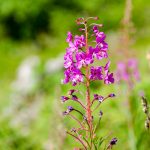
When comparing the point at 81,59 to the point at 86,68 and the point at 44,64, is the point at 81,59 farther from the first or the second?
the point at 44,64

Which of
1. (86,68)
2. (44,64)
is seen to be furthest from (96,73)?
(44,64)

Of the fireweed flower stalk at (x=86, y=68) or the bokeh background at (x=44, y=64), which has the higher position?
the bokeh background at (x=44, y=64)

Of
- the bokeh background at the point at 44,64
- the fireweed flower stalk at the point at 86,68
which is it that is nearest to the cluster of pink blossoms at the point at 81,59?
the fireweed flower stalk at the point at 86,68

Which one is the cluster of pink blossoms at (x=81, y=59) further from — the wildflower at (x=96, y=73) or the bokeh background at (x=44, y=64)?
the bokeh background at (x=44, y=64)

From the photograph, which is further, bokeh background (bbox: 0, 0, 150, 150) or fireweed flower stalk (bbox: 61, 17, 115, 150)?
bokeh background (bbox: 0, 0, 150, 150)

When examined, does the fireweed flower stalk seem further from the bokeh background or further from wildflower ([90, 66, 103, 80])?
the bokeh background

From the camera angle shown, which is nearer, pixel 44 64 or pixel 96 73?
A: pixel 96 73

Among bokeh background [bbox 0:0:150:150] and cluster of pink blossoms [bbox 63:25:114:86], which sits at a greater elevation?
bokeh background [bbox 0:0:150:150]

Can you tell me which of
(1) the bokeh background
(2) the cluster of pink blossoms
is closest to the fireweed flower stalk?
(2) the cluster of pink blossoms

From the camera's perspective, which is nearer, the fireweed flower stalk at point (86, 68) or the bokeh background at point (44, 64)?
the fireweed flower stalk at point (86, 68)

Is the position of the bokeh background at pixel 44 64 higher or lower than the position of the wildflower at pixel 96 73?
higher
